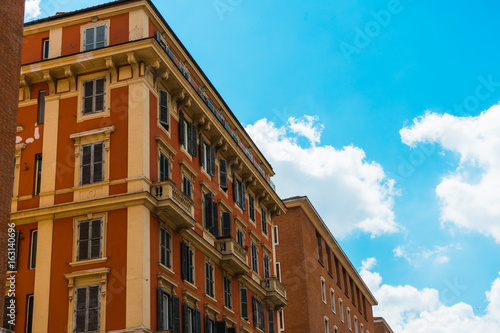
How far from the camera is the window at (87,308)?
30.8 m

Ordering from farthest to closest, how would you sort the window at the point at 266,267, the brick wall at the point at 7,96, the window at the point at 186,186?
the window at the point at 266,267 < the window at the point at 186,186 < the brick wall at the point at 7,96

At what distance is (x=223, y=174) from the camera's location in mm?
43875

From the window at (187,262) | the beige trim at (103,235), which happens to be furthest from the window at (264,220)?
the beige trim at (103,235)

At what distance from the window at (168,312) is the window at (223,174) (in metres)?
10.9

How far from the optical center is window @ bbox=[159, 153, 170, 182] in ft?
115

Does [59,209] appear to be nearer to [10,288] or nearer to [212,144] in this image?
[10,288]

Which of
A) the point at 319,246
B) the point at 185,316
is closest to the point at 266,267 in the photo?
the point at 185,316

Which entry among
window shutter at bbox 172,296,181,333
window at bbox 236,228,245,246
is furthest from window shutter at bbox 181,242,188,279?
window at bbox 236,228,245,246

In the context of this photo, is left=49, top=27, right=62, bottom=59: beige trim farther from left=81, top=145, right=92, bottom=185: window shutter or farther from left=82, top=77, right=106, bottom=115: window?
left=81, top=145, right=92, bottom=185: window shutter

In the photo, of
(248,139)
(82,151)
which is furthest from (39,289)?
(248,139)

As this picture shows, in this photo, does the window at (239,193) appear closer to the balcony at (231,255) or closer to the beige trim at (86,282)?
the balcony at (231,255)

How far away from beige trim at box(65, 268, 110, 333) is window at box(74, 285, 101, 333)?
0.18m

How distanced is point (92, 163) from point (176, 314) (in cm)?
836

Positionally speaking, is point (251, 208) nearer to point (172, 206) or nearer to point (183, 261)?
point (183, 261)
